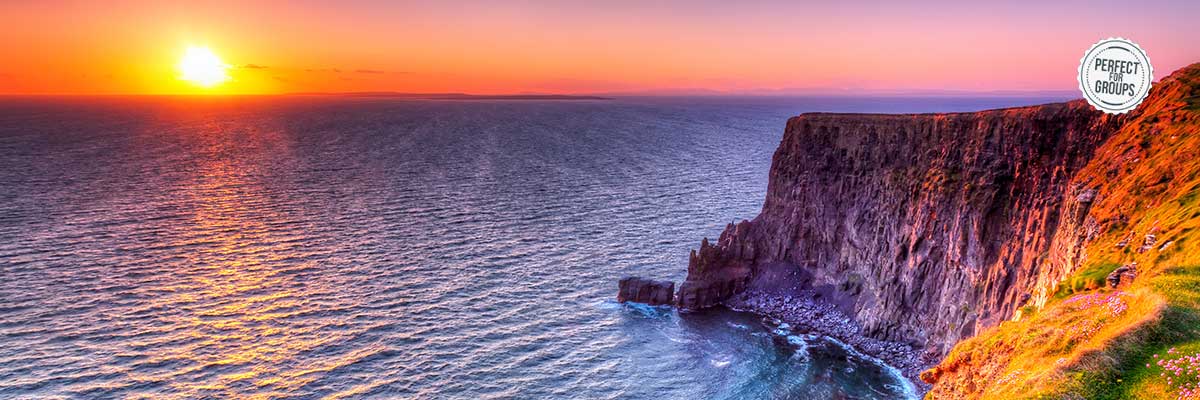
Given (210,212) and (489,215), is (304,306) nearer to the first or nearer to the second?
(489,215)

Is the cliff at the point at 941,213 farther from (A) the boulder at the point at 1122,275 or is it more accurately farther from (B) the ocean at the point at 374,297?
(B) the ocean at the point at 374,297

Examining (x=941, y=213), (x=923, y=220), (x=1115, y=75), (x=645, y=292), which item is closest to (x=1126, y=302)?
(x=1115, y=75)

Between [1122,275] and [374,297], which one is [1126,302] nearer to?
[1122,275]

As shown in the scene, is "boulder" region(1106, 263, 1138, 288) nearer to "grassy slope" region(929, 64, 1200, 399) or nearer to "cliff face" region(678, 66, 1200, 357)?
"grassy slope" region(929, 64, 1200, 399)

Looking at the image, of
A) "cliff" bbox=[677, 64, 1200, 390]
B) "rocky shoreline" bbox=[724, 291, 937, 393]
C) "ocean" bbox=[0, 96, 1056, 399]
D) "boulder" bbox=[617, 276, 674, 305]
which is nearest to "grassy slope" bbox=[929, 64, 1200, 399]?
"cliff" bbox=[677, 64, 1200, 390]

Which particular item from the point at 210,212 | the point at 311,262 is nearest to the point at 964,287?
the point at 311,262

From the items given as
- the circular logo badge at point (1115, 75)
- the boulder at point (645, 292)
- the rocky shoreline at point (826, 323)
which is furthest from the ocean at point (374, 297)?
the circular logo badge at point (1115, 75)
